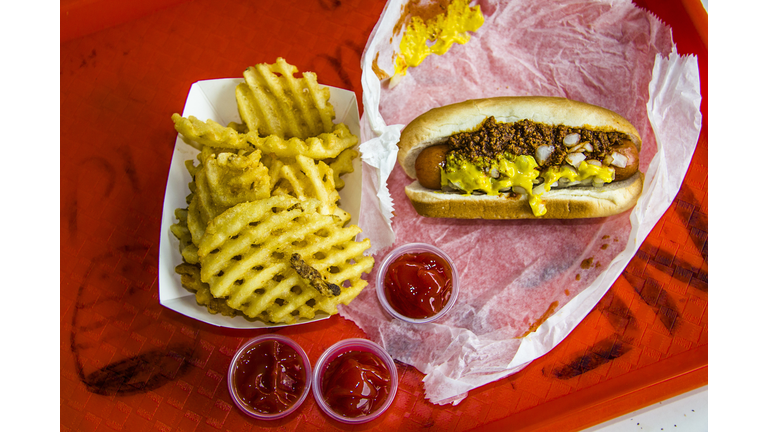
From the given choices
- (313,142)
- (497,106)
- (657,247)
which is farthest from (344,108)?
(657,247)

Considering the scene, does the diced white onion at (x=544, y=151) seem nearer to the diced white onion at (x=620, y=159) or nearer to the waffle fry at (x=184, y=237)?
the diced white onion at (x=620, y=159)

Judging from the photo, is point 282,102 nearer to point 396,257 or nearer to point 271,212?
point 271,212

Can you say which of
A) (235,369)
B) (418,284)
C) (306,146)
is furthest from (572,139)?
(235,369)

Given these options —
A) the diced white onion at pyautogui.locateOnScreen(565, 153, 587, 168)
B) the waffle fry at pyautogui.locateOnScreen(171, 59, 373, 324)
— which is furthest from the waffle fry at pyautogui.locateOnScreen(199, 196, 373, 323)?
the diced white onion at pyautogui.locateOnScreen(565, 153, 587, 168)

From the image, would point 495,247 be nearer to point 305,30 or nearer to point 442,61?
point 442,61

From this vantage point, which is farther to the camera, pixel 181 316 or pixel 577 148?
pixel 181 316

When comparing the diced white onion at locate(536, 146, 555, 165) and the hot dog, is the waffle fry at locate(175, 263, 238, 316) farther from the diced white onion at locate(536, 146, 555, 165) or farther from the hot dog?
the diced white onion at locate(536, 146, 555, 165)
